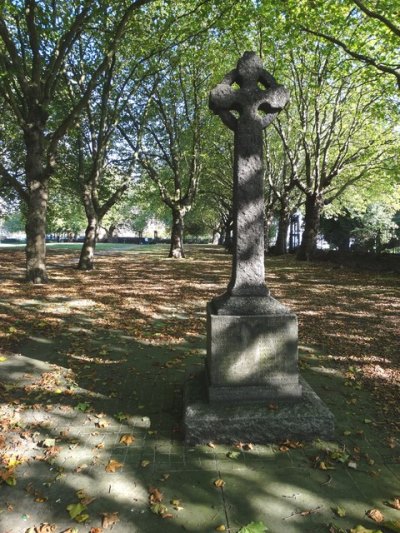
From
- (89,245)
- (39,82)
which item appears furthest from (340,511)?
(89,245)

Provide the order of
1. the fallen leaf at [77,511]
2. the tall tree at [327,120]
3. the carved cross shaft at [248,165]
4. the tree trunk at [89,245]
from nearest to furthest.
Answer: the fallen leaf at [77,511] → the carved cross shaft at [248,165] → the tree trunk at [89,245] → the tall tree at [327,120]

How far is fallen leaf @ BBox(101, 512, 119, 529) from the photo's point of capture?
8.51 feet

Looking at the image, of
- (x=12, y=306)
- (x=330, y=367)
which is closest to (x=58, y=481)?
(x=330, y=367)

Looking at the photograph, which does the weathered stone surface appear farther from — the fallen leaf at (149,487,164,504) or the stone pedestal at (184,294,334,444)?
the fallen leaf at (149,487,164,504)

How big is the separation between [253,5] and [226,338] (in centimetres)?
1371

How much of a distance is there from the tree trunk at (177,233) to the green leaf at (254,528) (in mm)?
22064

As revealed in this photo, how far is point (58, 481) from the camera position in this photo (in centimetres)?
303

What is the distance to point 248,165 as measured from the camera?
4109 mm

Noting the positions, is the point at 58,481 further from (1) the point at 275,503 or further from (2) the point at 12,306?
(2) the point at 12,306

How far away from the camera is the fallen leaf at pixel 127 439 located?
142 inches

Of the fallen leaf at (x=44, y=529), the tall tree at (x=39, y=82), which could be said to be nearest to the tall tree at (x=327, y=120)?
the tall tree at (x=39, y=82)

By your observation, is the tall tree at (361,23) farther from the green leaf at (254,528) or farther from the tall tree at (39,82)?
the green leaf at (254,528)

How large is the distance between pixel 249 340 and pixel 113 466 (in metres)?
1.71

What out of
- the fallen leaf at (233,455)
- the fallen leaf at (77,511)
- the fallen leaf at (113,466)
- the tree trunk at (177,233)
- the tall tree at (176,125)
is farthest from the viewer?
the tree trunk at (177,233)
